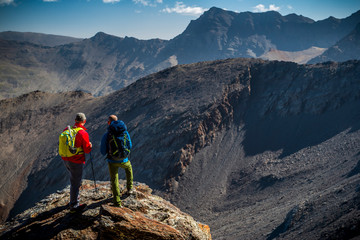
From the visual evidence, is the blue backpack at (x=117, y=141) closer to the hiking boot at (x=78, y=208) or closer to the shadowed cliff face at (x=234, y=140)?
the hiking boot at (x=78, y=208)

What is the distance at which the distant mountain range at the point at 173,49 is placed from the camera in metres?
153

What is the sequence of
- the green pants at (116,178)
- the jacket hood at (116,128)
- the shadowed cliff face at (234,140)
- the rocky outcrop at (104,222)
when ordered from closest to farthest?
the rocky outcrop at (104,222), the green pants at (116,178), the jacket hood at (116,128), the shadowed cliff face at (234,140)

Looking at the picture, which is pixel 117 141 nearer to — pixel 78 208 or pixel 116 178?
pixel 116 178

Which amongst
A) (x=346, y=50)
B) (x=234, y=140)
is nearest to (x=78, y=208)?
(x=234, y=140)

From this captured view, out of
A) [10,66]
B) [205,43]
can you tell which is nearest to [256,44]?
[205,43]

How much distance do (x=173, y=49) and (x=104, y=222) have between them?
18583 cm

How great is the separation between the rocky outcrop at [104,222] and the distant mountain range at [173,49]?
5603 inches

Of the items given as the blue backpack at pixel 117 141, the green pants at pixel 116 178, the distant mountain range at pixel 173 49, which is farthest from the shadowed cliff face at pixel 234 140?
the distant mountain range at pixel 173 49

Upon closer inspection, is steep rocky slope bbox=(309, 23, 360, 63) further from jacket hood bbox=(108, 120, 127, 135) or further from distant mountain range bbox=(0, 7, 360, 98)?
jacket hood bbox=(108, 120, 127, 135)

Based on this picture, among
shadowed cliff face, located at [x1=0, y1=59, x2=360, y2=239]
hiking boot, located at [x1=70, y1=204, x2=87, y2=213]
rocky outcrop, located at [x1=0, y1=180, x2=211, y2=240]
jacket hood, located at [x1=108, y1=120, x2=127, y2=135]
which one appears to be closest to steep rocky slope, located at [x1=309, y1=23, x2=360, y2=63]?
shadowed cliff face, located at [x1=0, y1=59, x2=360, y2=239]

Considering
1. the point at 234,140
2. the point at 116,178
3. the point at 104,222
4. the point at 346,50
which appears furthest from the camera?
the point at 346,50

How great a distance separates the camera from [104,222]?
20.0 feet

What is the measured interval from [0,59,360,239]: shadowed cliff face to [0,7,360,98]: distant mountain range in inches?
4308

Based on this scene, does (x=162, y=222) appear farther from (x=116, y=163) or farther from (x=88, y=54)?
(x=88, y=54)
